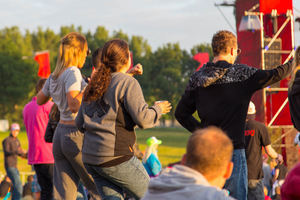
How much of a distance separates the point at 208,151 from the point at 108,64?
1782 millimetres

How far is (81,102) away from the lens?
377cm

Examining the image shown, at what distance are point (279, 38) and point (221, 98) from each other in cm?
Answer: 1429

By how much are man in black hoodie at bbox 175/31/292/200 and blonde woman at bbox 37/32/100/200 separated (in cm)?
102

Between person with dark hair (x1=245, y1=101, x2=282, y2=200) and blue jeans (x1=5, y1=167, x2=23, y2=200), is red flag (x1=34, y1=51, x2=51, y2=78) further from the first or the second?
person with dark hair (x1=245, y1=101, x2=282, y2=200)

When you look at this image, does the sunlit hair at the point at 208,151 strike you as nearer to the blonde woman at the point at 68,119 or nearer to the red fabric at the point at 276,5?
the blonde woman at the point at 68,119

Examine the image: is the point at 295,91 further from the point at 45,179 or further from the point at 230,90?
the point at 45,179

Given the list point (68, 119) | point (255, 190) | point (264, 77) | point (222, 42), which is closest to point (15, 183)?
point (255, 190)

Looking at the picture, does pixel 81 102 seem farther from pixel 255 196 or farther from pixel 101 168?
pixel 255 196

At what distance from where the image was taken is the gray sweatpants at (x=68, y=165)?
411 cm

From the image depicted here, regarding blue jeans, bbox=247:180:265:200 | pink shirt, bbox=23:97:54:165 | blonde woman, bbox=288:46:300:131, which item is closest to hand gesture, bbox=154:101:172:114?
blonde woman, bbox=288:46:300:131

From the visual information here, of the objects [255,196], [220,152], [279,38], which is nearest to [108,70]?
[220,152]

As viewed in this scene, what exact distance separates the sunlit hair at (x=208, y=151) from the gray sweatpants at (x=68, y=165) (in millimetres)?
2172

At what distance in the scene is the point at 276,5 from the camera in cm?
1855

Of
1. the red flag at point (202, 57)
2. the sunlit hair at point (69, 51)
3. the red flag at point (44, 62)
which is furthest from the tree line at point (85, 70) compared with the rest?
the sunlit hair at point (69, 51)
